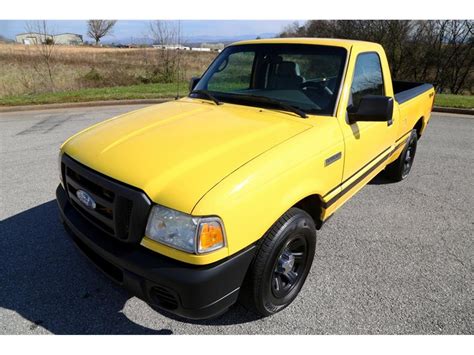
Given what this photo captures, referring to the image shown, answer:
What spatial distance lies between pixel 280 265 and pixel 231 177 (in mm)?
875

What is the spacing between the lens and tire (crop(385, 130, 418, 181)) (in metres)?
4.64

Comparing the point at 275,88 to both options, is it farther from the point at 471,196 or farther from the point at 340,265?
the point at 471,196

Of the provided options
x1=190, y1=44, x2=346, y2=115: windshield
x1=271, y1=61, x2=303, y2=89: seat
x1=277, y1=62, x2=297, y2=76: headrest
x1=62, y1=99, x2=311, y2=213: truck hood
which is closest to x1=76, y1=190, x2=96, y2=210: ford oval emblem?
x1=62, y1=99, x2=311, y2=213: truck hood

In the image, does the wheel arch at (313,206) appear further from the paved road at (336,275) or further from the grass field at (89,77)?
the grass field at (89,77)

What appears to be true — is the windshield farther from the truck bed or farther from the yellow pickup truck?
the truck bed

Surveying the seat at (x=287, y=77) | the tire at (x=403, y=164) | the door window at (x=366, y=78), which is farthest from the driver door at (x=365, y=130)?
the tire at (x=403, y=164)

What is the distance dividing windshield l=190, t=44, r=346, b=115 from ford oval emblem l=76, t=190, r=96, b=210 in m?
1.57

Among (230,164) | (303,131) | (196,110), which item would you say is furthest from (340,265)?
(196,110)

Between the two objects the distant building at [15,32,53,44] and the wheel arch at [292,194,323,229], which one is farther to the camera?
the distant building at [15,32,53,44]

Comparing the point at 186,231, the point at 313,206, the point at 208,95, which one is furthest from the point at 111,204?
the point at 208,95

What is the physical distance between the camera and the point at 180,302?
187cm

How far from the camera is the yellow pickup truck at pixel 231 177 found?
186 cm

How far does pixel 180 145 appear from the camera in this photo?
2295mm

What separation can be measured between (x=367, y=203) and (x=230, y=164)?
2791 millimetres
